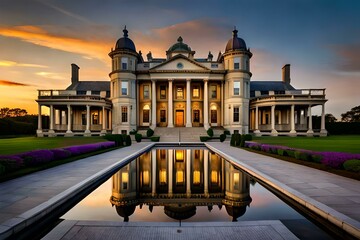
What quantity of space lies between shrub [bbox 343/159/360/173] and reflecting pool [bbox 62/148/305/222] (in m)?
4.01

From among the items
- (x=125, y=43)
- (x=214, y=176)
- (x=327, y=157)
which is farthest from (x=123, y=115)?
(x=327, y=157)

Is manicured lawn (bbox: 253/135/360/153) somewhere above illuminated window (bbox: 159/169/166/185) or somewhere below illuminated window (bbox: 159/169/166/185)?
above

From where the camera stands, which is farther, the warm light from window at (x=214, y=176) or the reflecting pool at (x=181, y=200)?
the warm light from window at (x=214, y=176)

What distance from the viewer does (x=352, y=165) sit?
8594mm

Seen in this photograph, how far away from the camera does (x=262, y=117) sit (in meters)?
45.4

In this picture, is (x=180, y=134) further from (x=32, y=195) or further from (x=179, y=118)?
(x=32, y=195)

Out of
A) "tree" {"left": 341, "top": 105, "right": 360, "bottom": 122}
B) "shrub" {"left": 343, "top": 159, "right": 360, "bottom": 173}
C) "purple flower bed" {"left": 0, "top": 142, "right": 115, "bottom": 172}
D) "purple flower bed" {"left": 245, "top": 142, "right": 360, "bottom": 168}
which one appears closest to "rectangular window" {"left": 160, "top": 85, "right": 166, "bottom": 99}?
"purple flower bed" {"left": 0, "top": 142, "right": 115, "bottom": 172}

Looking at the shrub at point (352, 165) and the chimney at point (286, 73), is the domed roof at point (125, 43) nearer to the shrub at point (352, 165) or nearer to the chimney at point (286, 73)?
the chimney at point (286, 73)

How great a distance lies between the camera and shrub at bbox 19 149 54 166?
9.74 meters

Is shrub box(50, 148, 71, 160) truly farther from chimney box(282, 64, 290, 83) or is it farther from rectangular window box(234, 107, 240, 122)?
chimney box(282, 64, 290, 83)

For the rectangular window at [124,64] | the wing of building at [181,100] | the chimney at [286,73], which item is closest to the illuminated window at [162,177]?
the wing of building at [181,100]

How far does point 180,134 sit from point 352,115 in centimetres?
6667

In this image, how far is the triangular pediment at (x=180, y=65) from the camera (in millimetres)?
40812

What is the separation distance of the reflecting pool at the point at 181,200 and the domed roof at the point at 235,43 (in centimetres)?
3570
